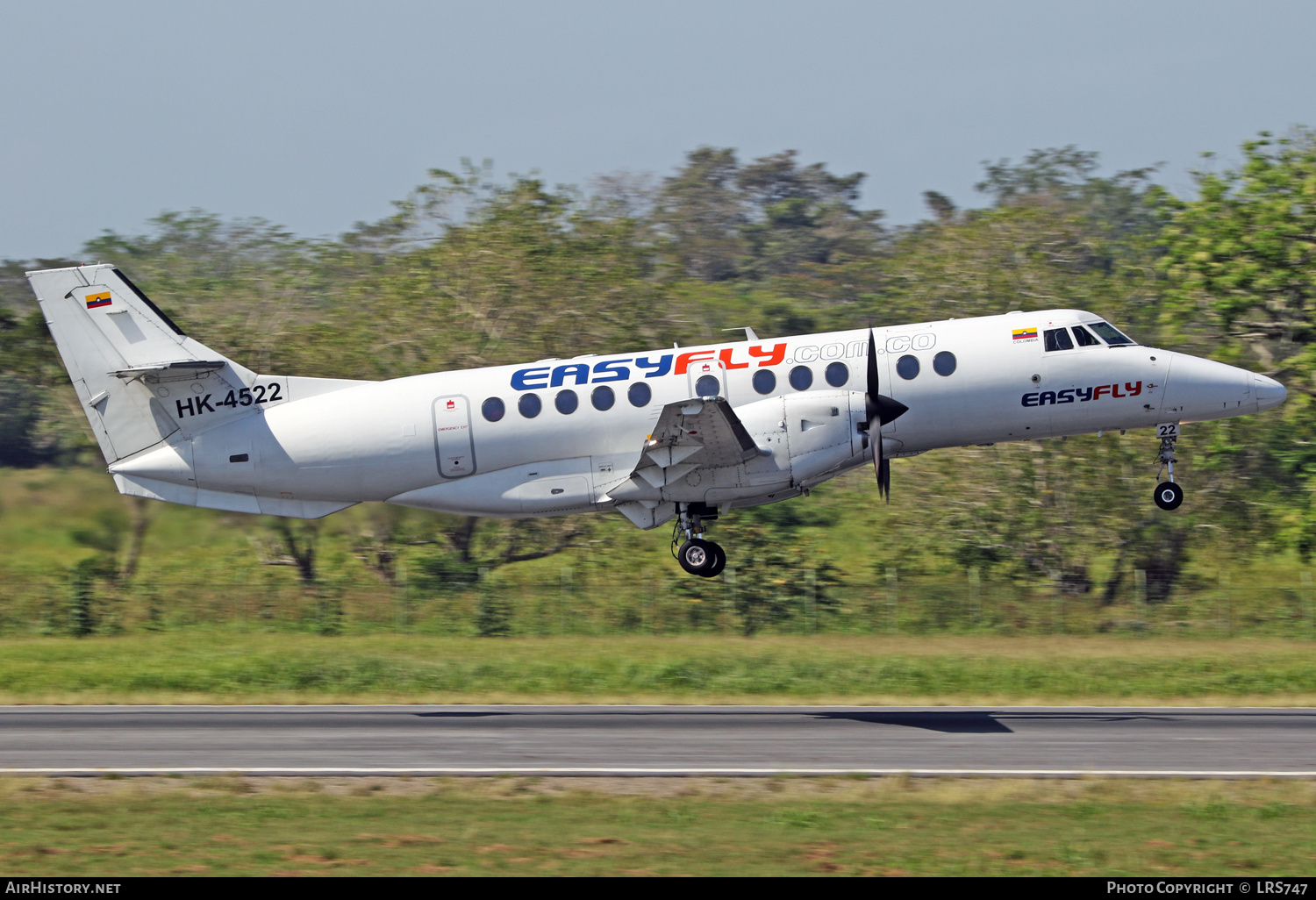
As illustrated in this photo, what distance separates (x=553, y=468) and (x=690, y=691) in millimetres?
6836

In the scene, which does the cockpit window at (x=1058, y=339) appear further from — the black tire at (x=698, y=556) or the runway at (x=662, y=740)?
the black tire at (x=698, y=556)

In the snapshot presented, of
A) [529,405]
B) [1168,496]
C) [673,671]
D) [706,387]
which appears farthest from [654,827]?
[673,671]

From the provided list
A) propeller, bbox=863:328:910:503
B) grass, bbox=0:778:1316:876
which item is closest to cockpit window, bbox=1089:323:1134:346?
propeller, bbox=863:328:910:503

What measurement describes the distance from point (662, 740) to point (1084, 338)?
1023 centimetres

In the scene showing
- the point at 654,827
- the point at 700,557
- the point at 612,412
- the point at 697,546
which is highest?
the point at 612,412

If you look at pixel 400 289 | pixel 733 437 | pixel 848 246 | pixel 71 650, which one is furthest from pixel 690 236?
pixel 733 437

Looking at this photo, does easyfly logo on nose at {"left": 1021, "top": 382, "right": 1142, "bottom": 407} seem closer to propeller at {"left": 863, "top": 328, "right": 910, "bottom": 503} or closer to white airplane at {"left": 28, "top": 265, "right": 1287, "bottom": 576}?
white airplane at {"left": 28, "top": 265, "right": 1287, "bottom": 576}

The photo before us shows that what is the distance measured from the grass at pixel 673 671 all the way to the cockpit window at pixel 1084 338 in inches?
297

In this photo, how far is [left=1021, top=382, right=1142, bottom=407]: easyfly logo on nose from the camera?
23.4 m

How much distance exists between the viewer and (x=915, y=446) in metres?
23.9

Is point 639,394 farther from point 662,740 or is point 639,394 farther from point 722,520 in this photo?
point 722,520

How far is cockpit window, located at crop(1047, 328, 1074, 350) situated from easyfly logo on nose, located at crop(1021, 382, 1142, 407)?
76 cm

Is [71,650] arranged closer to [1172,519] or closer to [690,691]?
[690,691]

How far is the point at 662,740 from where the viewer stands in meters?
21.5
